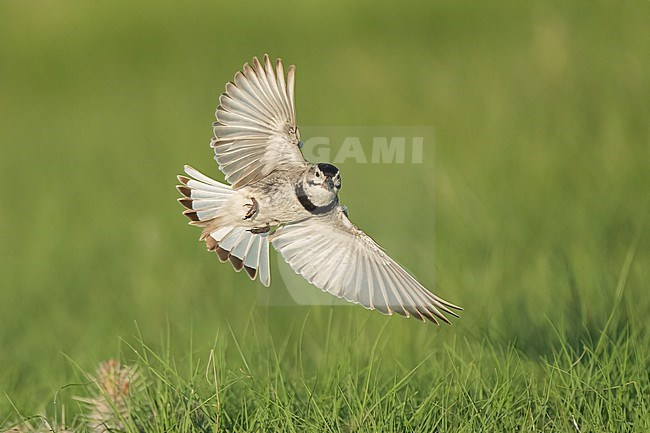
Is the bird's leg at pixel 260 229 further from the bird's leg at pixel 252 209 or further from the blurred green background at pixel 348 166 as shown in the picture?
the blurred green background at pixel 348 166

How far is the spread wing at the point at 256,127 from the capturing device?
Answer: 3742 mm

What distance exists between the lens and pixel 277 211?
362cm

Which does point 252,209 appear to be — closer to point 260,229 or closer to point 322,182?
point 260,229

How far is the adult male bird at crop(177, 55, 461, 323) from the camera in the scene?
11.9 feet

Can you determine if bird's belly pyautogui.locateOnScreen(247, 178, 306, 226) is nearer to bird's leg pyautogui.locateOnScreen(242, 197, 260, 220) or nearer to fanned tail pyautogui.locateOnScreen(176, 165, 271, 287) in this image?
bird's leg pyautogui.locateOnScreen(242, 197, 260, 220)

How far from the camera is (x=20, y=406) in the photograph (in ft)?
15.4

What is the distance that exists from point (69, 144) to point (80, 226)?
7.91 feet

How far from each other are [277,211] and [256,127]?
0.31 metres

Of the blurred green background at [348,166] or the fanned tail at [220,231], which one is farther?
the blurred green background at [348,166]

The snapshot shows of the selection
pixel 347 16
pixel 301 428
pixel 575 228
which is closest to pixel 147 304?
pixel 575 228

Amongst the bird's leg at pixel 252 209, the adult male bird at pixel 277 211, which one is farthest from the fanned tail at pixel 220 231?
the bird's leg at pixel 252 209

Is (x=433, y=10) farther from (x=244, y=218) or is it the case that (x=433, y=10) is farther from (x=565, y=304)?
(x=244, y=218)

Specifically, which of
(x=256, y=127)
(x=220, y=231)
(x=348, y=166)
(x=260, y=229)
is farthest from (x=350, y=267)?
(x=348, y=166)

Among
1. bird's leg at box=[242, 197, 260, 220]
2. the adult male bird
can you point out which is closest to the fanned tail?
the adult male bird
